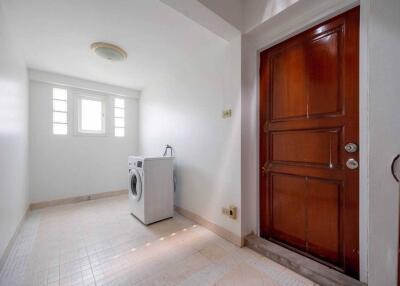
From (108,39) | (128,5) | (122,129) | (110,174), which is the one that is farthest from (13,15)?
(110,174)

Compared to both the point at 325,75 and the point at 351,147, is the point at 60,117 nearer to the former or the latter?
the point at 325,75

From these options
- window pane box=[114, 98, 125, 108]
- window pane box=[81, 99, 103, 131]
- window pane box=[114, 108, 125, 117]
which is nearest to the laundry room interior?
window pane box=[81, 99, 103, 131]

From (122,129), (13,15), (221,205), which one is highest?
(13,15)

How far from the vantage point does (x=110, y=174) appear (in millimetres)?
3668

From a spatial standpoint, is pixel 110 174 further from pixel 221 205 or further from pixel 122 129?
pixel 221 205

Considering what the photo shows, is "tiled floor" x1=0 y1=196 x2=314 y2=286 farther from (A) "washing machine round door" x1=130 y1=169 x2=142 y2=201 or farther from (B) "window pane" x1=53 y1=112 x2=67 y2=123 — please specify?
(B) "window pane" x1=53 y1=112 x2=67 y2=123

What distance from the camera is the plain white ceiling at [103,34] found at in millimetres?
1602

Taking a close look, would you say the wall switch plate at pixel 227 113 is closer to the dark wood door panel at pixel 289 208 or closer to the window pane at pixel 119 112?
the dark wood door panel at pixel 289 208

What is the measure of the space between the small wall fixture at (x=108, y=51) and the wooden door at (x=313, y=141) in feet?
6.11

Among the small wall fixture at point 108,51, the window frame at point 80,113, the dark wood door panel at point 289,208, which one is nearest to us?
the dark wood door panel at point 289,208

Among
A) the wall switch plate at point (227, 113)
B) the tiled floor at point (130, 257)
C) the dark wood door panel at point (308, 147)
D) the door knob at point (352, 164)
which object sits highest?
the wall switch plate at point (227, 113)

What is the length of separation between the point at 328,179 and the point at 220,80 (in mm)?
1506

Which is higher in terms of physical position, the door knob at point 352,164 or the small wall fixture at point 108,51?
the small wall fixture at point 108,51

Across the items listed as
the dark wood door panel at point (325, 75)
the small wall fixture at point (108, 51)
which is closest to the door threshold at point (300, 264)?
the dark wood door panel at point (325, 75)
